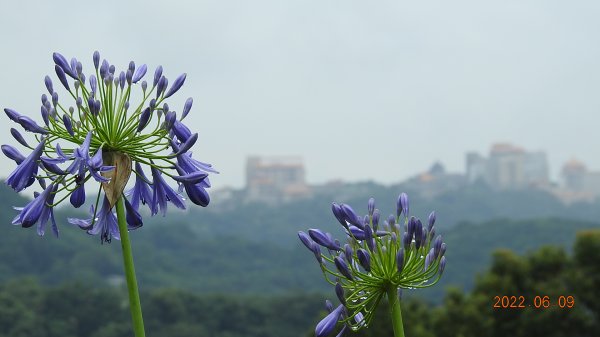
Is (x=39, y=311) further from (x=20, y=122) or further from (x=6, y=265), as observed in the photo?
(x=20, y=122)

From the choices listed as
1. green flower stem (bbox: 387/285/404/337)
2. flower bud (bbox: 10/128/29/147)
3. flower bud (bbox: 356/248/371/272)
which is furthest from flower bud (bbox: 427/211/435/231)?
flower bud (bbox: 10/128/29/147)

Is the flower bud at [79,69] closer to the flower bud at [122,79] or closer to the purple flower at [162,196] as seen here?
the flower bud at [122,79]

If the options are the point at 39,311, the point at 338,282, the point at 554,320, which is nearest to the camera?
the point at 338,282

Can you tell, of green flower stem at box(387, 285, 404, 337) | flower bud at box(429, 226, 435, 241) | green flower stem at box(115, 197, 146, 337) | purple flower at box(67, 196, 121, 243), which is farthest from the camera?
flower bud at box(429, 226, 435, 241)

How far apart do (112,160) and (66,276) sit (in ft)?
642

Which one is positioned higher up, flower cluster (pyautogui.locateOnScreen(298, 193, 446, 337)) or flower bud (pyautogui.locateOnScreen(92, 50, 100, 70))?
flower bud (pyautogui.locateOnScreen(92, 50, 100, 70))

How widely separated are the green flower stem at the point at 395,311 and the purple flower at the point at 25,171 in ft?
6.86

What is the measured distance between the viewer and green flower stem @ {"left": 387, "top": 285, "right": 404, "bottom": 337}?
193 inches

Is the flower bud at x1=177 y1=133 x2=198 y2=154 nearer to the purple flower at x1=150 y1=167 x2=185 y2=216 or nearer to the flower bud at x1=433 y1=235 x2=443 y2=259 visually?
the purple flower at x1=150 y1=167 x2=185 y2=216

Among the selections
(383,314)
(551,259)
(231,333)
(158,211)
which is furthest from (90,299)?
(158,211)

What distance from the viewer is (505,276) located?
191 feet

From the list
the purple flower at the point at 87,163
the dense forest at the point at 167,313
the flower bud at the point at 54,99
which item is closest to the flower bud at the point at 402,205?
the purple flower at the point at 87,163

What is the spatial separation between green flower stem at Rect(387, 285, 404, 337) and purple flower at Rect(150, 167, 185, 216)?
4.28ft

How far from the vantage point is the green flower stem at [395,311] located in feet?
16.1
